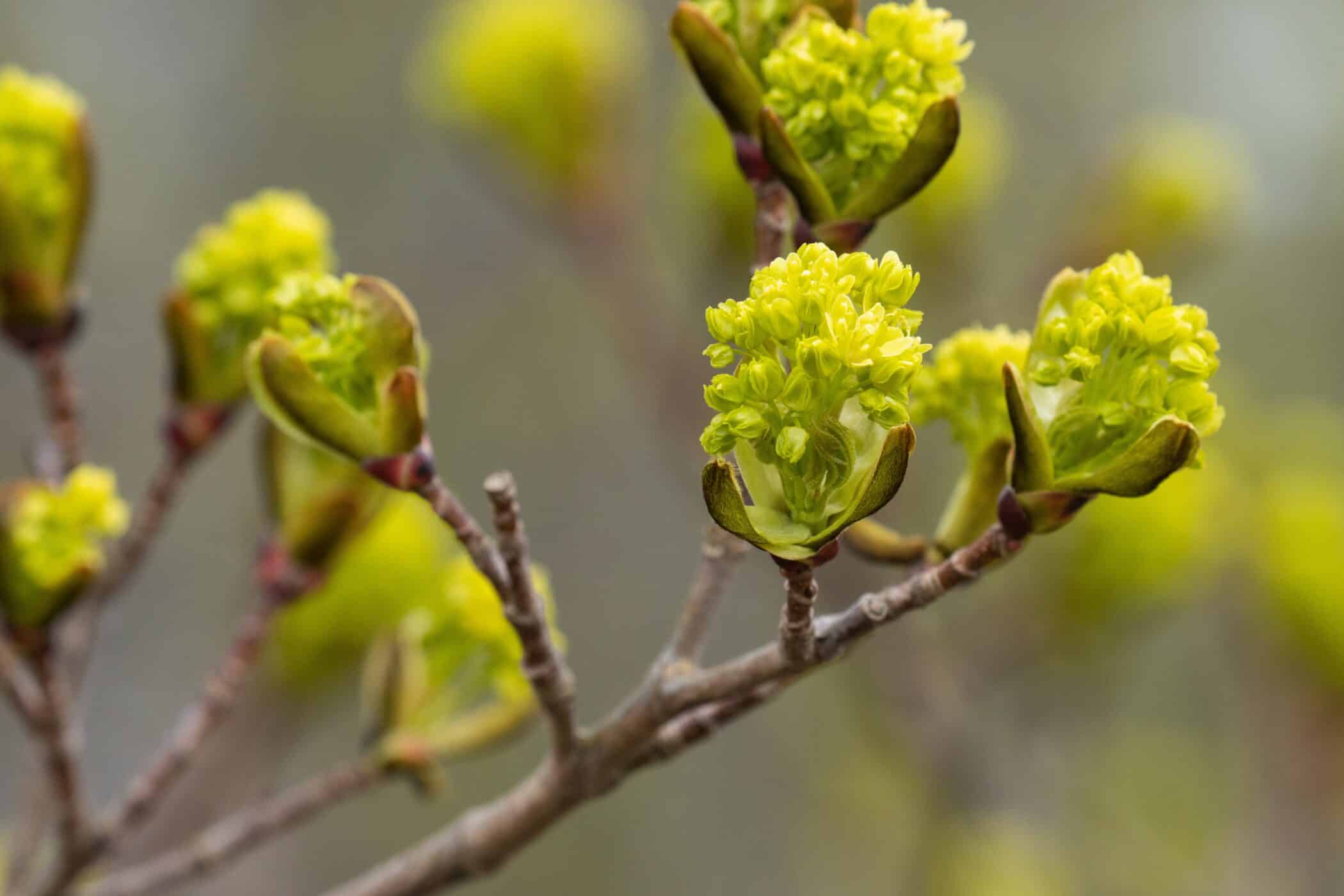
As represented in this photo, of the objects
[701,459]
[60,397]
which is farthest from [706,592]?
[701,459]

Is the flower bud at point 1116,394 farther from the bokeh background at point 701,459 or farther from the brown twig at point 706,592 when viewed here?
the bokeh background at point 701,459

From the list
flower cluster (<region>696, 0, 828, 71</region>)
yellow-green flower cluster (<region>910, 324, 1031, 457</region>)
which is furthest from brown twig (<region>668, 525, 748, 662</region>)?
flower cluster (<region>696, 0, 828, 71</region>)

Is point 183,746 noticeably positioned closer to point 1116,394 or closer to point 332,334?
point 332,334

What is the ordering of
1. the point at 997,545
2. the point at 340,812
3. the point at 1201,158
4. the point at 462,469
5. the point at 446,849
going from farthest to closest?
1. the point at 462,469
2. the point at 340,812
3. the point at 1201,158
4. the point at 446,849
5. the point at 997,545

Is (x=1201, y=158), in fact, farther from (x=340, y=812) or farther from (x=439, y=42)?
(x=340, y=812)

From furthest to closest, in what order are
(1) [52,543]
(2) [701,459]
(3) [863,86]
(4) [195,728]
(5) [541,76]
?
(2) [701,459]
(5) [541,76]
(4) [195,728]
(1) [52,543]
(3) [863,86]

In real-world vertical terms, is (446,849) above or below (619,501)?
above

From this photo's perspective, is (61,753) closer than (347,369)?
No

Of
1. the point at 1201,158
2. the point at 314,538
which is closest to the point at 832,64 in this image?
the point at 314,538

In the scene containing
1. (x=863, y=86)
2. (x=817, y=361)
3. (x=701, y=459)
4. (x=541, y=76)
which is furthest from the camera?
(x=701, y=459)
